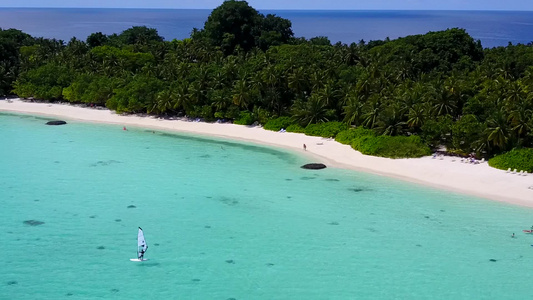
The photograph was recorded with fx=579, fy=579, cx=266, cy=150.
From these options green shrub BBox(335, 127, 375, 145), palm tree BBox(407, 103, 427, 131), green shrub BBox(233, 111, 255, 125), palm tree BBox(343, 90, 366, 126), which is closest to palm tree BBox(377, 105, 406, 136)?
palm tree BBox(407, 103, 427, 131)

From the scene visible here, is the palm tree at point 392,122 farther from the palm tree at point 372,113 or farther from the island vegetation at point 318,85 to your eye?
the palm tree at point 372,113

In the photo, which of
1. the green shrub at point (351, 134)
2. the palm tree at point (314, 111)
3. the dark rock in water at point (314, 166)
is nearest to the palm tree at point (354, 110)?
the green shrub at point (351, 134)

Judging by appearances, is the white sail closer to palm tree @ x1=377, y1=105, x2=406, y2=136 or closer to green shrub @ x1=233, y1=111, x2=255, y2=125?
palm tree @ x1=377, y1=105, x2=406, y2=136

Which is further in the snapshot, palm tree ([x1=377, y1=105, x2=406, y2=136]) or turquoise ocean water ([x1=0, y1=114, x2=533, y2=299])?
palm tree ([x1=377, y1=105, x2=406, y2=136])

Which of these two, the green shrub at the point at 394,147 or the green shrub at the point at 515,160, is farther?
the green shrub at the point at 394,147

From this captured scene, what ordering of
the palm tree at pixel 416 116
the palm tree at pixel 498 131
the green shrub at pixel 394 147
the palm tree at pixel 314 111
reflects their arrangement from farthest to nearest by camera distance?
the palm tree at pixel 314 111, the palm tree at pixel 416 116, the green shrub at pixel 394 147, the palm tree at pixel 498 131
